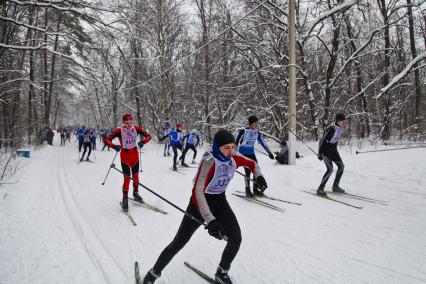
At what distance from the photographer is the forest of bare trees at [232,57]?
8078 mm

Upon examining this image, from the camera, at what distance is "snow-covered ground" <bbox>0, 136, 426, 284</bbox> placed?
3697mm

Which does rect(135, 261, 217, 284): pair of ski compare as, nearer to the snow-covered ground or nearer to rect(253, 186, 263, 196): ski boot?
the snow-covered ground

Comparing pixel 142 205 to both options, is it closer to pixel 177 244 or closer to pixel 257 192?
pixel 257 192

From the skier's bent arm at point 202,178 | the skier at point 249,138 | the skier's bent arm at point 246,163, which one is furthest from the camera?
the skier at point 249,138

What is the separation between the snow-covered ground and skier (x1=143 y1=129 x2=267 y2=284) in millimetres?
443

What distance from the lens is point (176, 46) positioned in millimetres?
25453

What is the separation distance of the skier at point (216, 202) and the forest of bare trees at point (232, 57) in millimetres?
5215

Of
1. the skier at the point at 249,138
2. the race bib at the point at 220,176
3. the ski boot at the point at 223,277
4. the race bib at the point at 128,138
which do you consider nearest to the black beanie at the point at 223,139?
the race bib at the point at 220,176

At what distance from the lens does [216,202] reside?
3.34 m

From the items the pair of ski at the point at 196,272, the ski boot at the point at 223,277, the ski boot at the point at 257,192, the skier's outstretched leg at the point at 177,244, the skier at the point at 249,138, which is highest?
the skier at the point at 249,138

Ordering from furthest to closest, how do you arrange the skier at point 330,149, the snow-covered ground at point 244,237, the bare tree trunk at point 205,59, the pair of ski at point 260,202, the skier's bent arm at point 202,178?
the bare tree trunk at point 205,59 → the skier at point 330,149 → the pair of ski at point 260,202 → the snow-covered ground at point 244,237 → the skier's bent arm at point 202,178

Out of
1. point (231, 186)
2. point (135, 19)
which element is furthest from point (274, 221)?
point (135, 19)

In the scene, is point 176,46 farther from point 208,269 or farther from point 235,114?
point 208,269

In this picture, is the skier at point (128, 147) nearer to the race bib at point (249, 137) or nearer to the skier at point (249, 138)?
the skier at point (249, 138)
